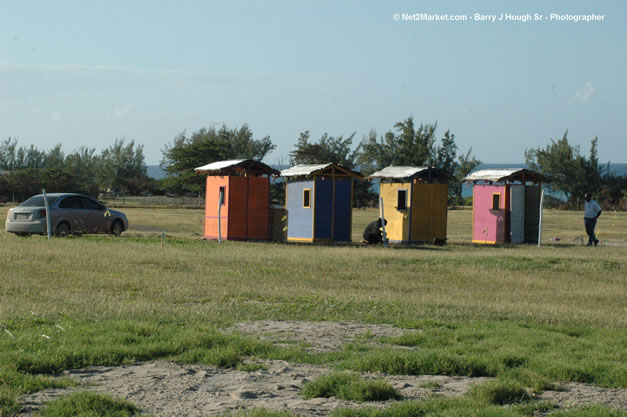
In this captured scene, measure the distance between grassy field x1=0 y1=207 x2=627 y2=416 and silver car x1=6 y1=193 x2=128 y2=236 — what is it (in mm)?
2762

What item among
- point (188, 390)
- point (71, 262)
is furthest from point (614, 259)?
point (188, 390)

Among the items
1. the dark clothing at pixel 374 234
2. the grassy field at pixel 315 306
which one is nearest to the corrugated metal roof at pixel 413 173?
the dark clothing at pixel 374 234

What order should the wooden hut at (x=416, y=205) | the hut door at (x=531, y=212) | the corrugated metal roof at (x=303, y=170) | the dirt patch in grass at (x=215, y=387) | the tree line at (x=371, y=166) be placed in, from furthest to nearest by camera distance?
1. the tree line at (x=371, y=166)
2. the hut door at (x=531, y=212)
3. the wooden hut at (x=416, y=205)
4. the corrugated metal roof at (x=303, y=170)
5. the dirt patch in grass at (x=215, y=387)

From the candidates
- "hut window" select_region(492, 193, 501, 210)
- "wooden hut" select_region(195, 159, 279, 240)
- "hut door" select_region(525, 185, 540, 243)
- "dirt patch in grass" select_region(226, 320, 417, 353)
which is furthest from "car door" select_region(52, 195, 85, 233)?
"dirt patch in grass" select_region(226, 320, 417, 353)

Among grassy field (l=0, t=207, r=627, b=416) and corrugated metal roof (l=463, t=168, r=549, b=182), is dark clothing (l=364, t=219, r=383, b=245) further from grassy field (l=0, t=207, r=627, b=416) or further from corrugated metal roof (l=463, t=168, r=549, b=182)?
corrugated metal roof (l=463, t=168, r=549, b=182)

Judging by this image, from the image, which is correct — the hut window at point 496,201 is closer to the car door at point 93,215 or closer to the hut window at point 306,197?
the hut window at point 306,197

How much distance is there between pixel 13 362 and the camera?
746 centimetres

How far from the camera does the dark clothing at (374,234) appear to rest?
28.5m

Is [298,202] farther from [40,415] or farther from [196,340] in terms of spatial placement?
[40,415]

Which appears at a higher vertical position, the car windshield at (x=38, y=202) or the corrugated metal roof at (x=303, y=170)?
the corrugated metal roof at (x=303, y=170)

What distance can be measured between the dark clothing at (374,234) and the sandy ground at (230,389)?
20.5 meters

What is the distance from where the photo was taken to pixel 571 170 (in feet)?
258

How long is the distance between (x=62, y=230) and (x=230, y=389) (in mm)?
21603

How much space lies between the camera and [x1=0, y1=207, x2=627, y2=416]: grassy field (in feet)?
26.0
